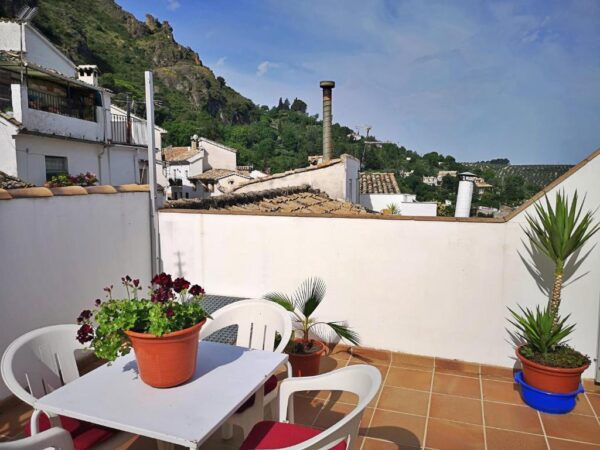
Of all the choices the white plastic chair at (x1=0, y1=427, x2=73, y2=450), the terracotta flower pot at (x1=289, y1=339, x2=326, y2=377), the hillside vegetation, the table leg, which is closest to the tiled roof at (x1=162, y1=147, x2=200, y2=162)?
the hillside vegetation

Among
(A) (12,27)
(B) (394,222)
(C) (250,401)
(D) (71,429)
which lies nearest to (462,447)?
(C) (250,401)

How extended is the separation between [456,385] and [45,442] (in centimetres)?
313

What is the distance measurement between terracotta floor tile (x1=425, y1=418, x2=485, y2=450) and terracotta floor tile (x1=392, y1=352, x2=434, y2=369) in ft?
2.99

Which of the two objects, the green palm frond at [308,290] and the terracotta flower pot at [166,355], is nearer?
the terracotta flower pot at [166,355]

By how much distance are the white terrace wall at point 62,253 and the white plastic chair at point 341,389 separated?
2403mm

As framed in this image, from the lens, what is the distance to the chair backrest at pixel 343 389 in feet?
5.64

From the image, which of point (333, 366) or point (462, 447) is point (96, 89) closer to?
point (333, 366)

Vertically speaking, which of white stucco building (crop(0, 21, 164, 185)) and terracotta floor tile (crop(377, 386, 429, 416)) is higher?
white stucco building (crop(0, 21, 164, 185))

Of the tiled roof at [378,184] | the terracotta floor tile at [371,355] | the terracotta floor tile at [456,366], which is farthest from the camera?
the tiled roof at [378,184]

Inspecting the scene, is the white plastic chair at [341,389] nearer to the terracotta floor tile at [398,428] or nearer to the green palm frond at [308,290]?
the terracotta floor tile at [398,428]

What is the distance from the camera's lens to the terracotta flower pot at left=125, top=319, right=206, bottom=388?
1.96 metres

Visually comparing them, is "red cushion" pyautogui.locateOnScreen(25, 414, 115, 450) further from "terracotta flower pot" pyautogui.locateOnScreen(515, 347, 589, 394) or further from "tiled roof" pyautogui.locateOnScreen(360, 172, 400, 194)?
"tiled roof" pyautogui.locateOnScreen(360, 172, 400, 194)

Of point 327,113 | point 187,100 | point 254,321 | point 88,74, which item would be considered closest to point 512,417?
point 254,321

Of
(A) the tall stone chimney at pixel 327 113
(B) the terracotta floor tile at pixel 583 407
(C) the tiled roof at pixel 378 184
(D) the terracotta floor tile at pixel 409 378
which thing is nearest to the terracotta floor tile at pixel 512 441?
(B) the terracotta floor tile at pixel 583 407
